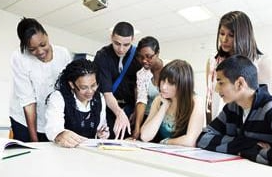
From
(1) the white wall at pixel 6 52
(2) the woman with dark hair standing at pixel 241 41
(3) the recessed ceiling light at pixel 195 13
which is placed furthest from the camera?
(1) the white wall at pixel 6 52

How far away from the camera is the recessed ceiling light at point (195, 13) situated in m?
4.15

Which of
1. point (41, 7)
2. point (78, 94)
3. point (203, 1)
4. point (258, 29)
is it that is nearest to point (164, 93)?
point (78, 94)

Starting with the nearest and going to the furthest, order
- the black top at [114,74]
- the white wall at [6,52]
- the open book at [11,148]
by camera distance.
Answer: the open book at [11,148] → the black top at [114,74] → the white wall at [6,52]

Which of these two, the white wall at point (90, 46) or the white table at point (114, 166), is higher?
the white wall at point (90, 46)

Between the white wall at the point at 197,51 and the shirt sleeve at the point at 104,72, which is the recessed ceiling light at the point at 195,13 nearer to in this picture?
the white wall at the point at 197,51

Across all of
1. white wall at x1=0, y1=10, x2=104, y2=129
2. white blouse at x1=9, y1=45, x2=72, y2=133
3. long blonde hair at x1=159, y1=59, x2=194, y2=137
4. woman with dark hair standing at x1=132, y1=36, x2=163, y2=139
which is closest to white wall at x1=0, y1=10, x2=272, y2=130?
white wall at x1=0, y1=10, x2=104, y2=129

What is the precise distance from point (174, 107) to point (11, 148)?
0.87 meters

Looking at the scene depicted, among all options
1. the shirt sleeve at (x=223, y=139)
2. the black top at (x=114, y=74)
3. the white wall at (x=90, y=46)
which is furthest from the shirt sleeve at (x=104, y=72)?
the white wall at (x=90, y=46)

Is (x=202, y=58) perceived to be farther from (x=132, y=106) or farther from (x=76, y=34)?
(x=132, y=106)

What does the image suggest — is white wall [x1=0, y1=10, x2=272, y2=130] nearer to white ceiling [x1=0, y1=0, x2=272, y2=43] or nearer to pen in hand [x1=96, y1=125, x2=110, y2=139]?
white ceiling [x1=0, y1=0, x2=272, y2=43]

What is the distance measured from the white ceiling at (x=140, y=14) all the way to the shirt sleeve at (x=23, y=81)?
2.65 meters

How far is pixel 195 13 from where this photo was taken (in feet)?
14.2

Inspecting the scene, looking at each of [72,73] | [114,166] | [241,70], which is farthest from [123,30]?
[114,166]

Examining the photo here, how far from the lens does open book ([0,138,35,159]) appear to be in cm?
88
